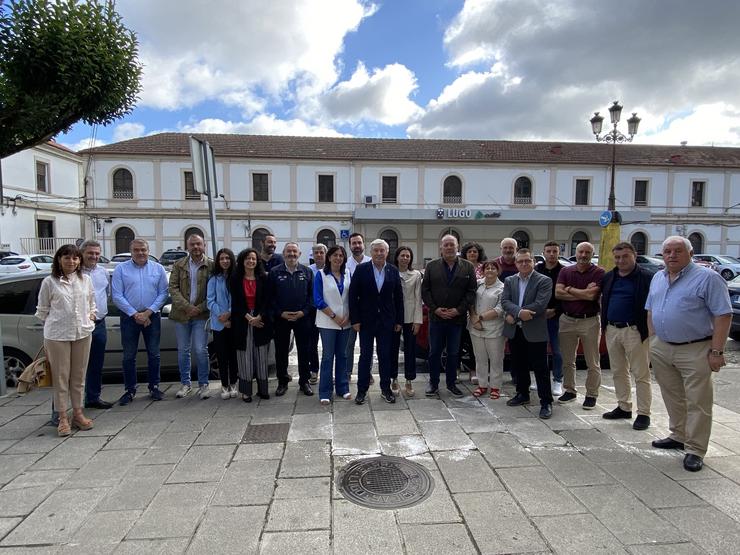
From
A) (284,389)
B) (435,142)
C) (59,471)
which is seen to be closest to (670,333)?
(284,389)

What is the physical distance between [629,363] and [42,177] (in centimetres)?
3352

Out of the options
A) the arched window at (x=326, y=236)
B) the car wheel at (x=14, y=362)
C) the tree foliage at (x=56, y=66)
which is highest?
the tree foliage at (x=56, y=66)

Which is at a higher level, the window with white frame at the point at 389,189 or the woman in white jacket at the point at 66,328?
the window with white frame at the point at 389,189

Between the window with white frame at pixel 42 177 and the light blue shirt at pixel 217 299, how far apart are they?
29230 millimetres

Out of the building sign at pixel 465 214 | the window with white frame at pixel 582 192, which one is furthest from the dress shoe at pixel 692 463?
the window with white frame at pixel 582 192

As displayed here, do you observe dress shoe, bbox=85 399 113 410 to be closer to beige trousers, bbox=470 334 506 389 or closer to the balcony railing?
beige trousers, bbox=470 334 506 389

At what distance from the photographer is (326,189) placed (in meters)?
30.9

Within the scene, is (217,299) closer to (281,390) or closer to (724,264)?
(281,390)

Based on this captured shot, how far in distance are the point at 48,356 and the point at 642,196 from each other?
38.0 m

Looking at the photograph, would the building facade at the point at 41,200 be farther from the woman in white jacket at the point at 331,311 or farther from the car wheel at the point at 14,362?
the woman in white jacket at the point at 331,311

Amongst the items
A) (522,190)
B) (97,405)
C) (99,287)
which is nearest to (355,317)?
(99,287)

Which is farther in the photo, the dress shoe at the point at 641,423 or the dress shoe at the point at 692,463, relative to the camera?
the dress shoe at the point at 641,423

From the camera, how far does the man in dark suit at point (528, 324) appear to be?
4672mm

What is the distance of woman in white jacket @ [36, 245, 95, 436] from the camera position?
13.7 feet
